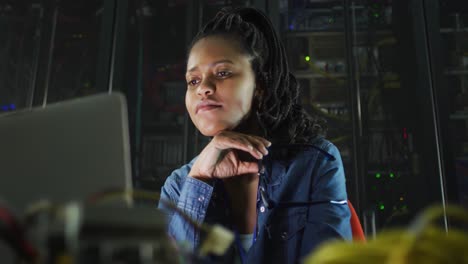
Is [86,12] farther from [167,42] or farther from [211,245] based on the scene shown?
[211,245]

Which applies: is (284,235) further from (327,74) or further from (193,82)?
(327,74)

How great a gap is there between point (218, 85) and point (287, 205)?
382 millimetres

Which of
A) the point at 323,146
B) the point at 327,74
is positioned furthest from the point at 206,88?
the point at 327,74

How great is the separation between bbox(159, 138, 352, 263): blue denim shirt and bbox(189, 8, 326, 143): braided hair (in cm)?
10

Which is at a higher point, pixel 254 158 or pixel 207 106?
pixel 207 106

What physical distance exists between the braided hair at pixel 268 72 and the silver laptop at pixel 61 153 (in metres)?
0.88

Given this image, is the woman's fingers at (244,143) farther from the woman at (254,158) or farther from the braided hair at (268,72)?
the braided hair at (268,72)

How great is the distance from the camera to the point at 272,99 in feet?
4.35

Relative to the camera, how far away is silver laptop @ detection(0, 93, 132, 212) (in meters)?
0.38

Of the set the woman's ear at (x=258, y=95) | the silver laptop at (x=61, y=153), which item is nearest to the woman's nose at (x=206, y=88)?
the woman's ear at (x=258, y=95)

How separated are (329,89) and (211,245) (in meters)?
2.59

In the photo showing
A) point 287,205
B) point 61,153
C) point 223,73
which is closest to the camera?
point 61,153

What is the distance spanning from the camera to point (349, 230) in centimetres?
104

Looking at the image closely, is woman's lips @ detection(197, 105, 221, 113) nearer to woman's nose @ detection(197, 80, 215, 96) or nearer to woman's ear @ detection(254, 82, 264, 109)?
woman's nose @ detection(197, 80, 215, 96)
